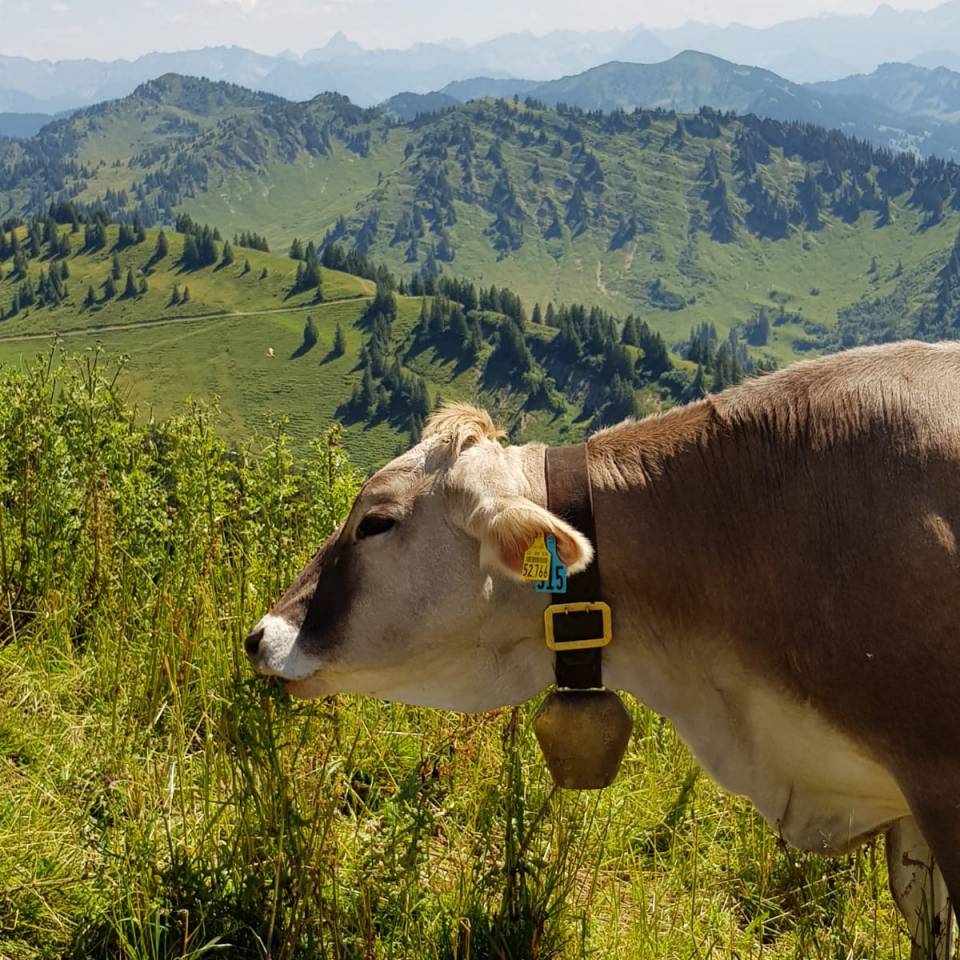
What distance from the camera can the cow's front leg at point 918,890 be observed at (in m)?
4.05

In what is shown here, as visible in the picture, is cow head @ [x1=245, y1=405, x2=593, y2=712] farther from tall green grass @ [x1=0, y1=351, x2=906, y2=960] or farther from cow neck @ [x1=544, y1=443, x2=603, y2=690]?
tall green grass @ [x1=0, y1=351, x2=906, y2=960]

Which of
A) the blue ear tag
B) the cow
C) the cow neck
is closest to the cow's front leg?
the cow

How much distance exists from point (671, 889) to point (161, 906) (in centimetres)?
231

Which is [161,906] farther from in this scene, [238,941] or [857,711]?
[857,711]

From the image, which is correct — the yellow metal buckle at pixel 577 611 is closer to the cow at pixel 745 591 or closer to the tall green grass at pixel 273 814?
the cow at pixel 745 591

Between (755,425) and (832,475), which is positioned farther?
(755,425)

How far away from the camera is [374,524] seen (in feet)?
13.9

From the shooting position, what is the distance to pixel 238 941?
4.32m

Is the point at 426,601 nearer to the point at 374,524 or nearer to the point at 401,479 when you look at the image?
the point at 374,524

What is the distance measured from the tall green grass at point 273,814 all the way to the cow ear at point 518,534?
1.23 metres

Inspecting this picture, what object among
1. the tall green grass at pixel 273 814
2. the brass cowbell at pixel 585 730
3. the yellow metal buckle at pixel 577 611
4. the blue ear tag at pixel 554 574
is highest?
the blue ear tag at pixel 554 574

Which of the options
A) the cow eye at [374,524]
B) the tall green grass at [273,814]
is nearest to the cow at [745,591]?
the cow eye at [374,524]

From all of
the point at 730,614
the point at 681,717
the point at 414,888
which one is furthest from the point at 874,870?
the point at 414,888

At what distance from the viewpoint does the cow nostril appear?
4301 millimetres
